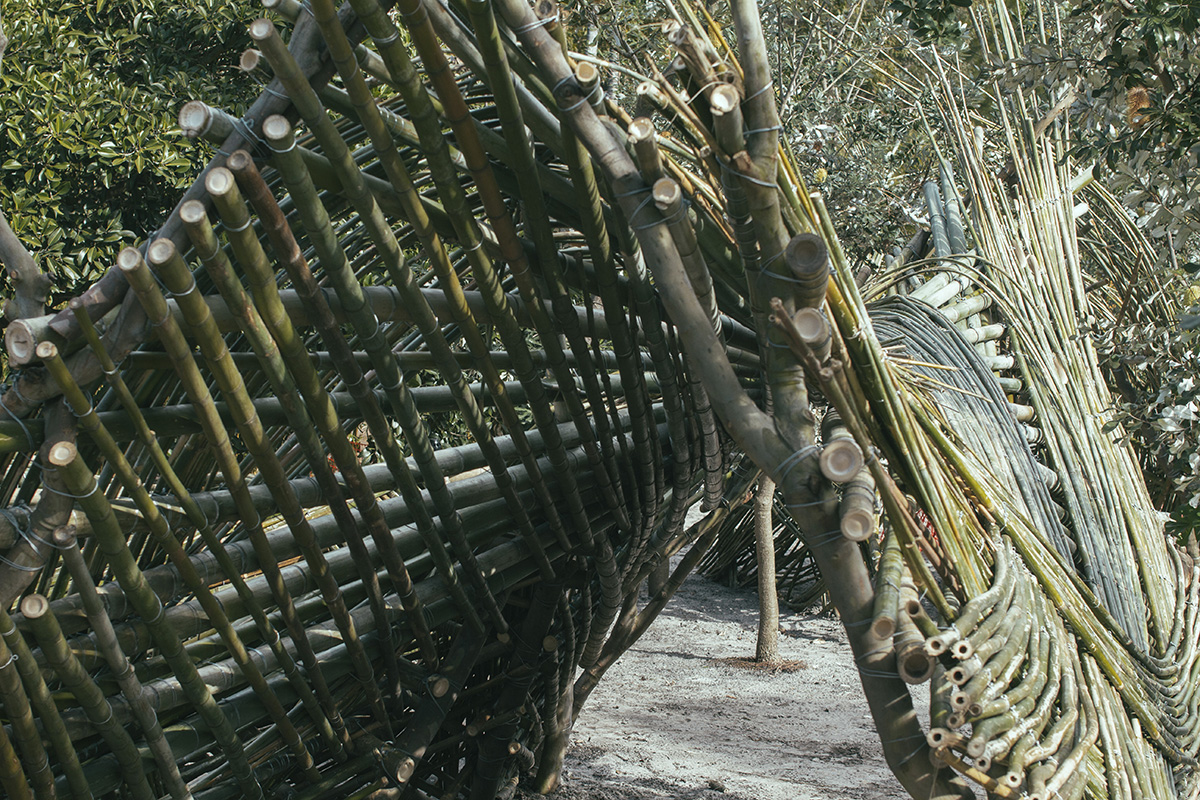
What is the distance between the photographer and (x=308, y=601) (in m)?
1.60

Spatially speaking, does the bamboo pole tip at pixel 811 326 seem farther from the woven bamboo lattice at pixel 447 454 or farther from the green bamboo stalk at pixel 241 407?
the green bamboo stalk at pixel 241 407

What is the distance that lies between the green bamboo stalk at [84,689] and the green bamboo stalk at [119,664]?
0.03 m

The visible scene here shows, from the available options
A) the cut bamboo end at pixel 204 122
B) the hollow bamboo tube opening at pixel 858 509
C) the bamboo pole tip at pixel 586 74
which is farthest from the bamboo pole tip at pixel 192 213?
the hollow bamboo tube opening at pixel 858 509

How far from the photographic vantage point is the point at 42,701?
1191 millimetres

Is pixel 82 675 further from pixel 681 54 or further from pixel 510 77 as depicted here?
pixel 681 54

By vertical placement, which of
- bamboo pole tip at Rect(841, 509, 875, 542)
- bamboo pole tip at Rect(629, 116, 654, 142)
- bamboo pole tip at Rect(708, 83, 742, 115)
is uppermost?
bamboo pole tip at Rect(708, 83, 742, 115)

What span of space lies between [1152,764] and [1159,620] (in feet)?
2.87

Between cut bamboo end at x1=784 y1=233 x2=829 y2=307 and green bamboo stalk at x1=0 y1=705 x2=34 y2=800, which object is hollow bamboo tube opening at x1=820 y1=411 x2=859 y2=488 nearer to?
cut bamboo end at x1=784 y1=233 x2=829 y2=307

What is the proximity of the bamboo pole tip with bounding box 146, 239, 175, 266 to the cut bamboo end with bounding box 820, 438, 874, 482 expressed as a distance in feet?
2.84

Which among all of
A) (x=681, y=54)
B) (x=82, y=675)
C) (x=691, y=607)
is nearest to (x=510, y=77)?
(x=681, y=54)

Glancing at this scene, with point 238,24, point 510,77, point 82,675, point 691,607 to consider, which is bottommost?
point 691,607

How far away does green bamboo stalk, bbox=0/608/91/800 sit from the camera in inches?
44.7

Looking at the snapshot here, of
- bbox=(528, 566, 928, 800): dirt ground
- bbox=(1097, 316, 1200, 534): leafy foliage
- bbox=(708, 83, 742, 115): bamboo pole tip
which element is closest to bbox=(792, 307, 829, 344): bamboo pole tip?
bbox=(708, 83, 742, 115): bamboo pole tip

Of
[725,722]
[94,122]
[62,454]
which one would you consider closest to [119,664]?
[62,454]
